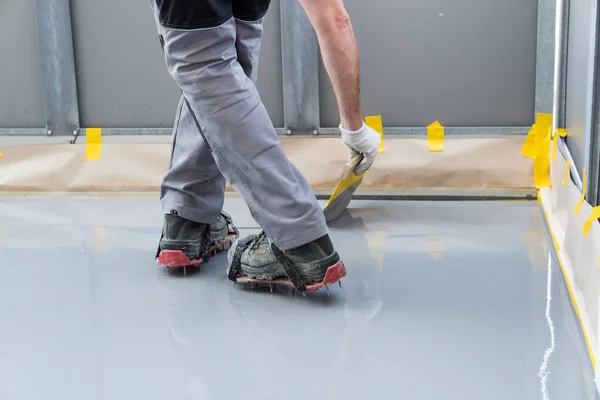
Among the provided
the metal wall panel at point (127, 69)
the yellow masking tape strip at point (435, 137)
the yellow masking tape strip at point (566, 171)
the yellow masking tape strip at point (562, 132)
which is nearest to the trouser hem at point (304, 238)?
the yellow masking tape strip at point (566, 171)

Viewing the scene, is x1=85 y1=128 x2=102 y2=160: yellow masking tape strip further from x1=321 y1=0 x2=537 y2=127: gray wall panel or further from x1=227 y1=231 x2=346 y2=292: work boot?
x1=227 y1=231 x2=346 y2=292: work boot

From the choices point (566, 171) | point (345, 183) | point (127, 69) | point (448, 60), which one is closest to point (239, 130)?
point (345, 183)

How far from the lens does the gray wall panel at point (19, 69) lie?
8.75ft

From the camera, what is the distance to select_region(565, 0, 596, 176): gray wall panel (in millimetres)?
1528

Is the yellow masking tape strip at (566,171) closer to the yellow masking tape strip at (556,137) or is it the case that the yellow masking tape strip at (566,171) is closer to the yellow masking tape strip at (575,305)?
the yellow masking tape strip at (575,305)

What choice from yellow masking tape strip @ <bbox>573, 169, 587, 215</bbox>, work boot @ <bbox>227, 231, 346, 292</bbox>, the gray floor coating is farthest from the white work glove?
yellow masking tape strip @ <bbox>573, 169, 587, 215</bbox>

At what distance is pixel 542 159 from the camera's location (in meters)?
2.38

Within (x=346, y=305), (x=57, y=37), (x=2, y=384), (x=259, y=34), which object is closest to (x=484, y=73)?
(x=259, y=34)

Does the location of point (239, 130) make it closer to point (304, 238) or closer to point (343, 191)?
point (304, 238)

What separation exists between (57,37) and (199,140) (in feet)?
3.86

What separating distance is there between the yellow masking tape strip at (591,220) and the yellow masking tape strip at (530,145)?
3.31ft

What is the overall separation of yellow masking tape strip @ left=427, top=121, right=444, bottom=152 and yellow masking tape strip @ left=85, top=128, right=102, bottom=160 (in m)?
1.13

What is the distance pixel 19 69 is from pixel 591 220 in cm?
207

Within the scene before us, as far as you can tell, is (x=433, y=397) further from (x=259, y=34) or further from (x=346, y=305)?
(x=259, y=34)
